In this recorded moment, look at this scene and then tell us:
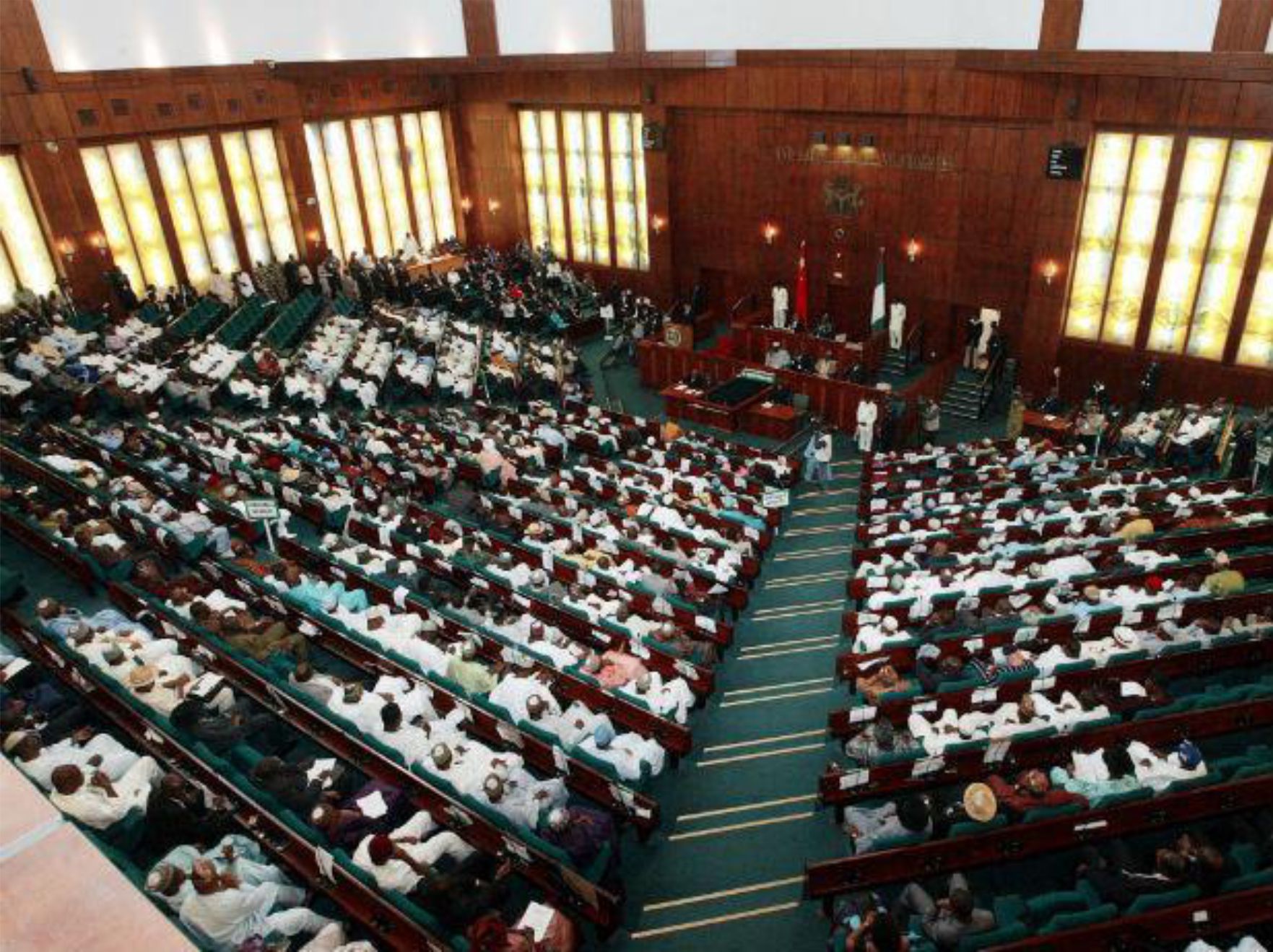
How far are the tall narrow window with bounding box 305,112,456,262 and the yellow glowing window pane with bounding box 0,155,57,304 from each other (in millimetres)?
7058

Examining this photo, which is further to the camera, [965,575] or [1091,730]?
[965,575]

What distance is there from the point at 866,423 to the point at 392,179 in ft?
57.4

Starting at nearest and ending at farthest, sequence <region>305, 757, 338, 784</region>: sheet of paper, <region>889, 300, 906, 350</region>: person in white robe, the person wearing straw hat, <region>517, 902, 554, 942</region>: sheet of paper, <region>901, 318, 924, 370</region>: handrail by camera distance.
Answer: <region>517, 902, 554, 942</region>: sheet of paper
the person wearing straw hat
<region>305, 757, 338, 784</region>: sheet of paper
<region>901, 318, 924, 370</region>: handrail
<region>889, 300, 906, 350</region>: person in white robe

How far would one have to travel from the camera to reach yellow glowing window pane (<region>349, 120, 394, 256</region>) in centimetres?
2442

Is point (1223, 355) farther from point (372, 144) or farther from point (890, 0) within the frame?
point (372, 144)

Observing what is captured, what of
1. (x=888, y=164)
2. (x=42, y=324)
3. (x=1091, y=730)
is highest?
(x=888, y=164)

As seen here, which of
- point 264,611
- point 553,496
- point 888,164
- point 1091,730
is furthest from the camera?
point 888,164

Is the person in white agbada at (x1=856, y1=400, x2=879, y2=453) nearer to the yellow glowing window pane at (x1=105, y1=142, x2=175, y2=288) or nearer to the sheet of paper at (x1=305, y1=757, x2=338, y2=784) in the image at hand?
the sheet of paper at (x1=305, y1=757, x2=338, y2=784)

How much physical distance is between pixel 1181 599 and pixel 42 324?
842 inches

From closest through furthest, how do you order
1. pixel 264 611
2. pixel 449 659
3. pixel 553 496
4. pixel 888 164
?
1. pixel 449 659
2. pixel 264 611
3. pixel 553 496
4. pixel 888 164

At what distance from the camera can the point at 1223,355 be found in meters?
15.5

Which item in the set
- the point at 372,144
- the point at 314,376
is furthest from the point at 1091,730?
the point at 372,144

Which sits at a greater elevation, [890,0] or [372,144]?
[890,0]

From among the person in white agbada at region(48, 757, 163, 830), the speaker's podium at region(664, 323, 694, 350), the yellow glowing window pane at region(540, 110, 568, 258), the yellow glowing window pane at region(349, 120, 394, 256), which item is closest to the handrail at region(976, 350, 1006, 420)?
the speaker's podium at region(664, 323, 694, 350)
